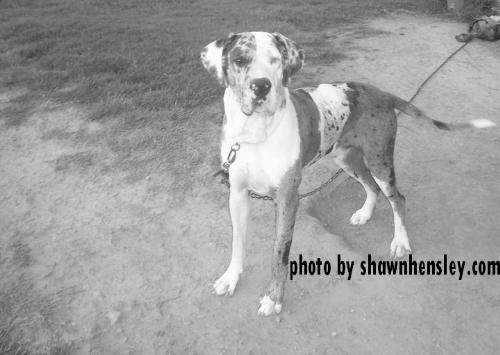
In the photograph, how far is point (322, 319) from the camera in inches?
143

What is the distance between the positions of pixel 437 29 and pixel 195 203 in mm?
9411

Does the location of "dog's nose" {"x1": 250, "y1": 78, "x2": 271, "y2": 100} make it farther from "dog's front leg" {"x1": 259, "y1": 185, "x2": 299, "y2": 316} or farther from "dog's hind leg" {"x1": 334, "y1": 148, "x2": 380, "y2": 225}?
"dog's hind leg" {"x1": 334, "y1": 148, "x2": 380, "y2": 225}

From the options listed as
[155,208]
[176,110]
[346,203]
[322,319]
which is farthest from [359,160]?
[176,110]

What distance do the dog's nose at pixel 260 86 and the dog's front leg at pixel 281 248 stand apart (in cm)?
81

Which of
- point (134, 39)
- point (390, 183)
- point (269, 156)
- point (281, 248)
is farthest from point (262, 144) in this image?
point (134, 39)

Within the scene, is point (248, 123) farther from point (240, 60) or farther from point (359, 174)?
point (359, 174)

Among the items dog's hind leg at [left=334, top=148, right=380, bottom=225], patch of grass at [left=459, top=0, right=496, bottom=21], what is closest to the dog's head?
dog's hind leg at [left=334, top=148, right=380, bottom=225]

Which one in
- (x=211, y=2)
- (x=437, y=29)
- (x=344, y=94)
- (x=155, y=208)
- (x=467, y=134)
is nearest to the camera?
(x=344, y=94)

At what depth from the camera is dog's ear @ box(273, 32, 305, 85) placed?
3264 millimetres

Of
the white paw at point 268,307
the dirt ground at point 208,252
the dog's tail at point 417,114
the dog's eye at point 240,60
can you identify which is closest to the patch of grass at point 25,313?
the dirt ground at point 208,252

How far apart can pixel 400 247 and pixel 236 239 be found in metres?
1.64

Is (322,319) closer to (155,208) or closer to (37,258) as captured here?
(155,208)

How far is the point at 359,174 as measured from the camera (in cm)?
466

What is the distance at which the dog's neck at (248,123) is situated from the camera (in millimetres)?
3236
